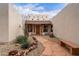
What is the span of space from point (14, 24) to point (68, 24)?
0.99 metres

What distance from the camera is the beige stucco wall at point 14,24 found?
3.60 meters

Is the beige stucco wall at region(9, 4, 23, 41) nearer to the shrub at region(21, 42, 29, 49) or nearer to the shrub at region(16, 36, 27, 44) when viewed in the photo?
the shrub at region(16, 36, 27, 44)

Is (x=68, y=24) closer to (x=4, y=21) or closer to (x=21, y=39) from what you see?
(x=21, y=39)

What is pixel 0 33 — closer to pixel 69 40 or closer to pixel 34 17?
pixel 34 17

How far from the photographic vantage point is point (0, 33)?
3.63 meters

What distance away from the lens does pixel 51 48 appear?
143 inches

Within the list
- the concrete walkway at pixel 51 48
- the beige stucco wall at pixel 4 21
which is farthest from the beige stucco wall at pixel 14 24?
the concrete walkway at pixel 51 48

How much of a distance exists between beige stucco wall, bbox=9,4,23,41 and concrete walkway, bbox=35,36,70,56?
381mm

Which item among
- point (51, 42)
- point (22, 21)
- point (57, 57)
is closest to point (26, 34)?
point (22, 21)

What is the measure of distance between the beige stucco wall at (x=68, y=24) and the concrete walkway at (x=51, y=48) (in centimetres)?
19

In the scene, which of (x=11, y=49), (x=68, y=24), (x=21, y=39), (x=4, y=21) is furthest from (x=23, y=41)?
(x=68, y=24)

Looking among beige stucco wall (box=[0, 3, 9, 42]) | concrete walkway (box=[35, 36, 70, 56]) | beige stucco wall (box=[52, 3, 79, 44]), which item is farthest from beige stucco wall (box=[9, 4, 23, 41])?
beige stucco wall (box=[52, 3, 79, 44])

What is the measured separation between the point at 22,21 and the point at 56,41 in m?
0.73

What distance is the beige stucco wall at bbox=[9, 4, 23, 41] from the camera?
11.8 feet
